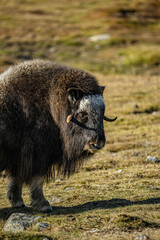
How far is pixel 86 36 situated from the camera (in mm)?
39562

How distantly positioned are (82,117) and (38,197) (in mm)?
1153

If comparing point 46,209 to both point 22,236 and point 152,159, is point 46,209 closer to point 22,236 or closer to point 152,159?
point 22,236

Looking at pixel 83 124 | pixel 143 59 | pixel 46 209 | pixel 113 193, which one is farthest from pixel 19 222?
pixel 143 59

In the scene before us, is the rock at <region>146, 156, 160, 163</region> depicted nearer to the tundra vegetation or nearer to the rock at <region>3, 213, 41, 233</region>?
the tundra vegetation

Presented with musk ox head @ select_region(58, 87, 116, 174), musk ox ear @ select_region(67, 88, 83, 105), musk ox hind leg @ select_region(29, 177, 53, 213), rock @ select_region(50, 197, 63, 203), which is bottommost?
rock @ select_region(50, 197, 63, 203)

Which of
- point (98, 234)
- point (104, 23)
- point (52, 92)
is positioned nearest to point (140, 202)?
point (98, 234)

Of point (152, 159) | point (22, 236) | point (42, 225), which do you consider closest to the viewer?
point (22, 236)

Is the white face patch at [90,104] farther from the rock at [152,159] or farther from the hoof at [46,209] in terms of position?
the rock at [152,159]

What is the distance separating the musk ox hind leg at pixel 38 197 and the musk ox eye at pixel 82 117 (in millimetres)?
879

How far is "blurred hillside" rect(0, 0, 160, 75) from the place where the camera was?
78.5 ft

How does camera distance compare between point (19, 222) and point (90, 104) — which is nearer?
point (19, 222)

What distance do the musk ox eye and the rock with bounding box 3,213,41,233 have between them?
1.18 m

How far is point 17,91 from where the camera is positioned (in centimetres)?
461

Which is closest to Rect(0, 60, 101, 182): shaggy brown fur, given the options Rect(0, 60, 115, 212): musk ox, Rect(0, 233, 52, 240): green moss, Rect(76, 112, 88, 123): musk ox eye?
Rect(0, 60, 115, 212): musk ox
